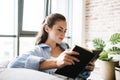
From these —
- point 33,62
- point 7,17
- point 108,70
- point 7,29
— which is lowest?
point 108,70

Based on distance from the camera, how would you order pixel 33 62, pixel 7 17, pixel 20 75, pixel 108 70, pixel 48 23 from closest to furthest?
pixel 20 75
pixel 33 62
pixel 48 23
pixel 108 70
pixel 7 17

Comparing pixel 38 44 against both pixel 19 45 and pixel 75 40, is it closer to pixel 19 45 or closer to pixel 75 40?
pixel 19 45

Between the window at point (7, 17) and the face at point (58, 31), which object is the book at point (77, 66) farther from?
the window at point (7, 17)

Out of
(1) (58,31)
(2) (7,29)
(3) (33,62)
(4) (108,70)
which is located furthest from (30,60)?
(2) (7,29)

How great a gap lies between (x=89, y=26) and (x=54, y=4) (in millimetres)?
953

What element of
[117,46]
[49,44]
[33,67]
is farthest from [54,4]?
[33,67]

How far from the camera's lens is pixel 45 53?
6.12 ft

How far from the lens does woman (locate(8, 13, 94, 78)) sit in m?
1.61

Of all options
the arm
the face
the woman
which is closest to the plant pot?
the woman

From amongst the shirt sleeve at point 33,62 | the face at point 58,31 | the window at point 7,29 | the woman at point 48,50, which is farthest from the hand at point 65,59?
the window at point 7,29

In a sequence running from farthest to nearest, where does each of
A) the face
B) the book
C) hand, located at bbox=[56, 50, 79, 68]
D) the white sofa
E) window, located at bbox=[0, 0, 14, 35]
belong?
window, located at bbox=[0, 0, 14, 35] → the face → the book → hand, located at bbox=[56, 50, 79, 68] → the white sofa

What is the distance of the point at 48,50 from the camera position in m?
1.90

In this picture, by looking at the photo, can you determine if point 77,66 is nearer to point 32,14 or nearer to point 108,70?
point 108,70

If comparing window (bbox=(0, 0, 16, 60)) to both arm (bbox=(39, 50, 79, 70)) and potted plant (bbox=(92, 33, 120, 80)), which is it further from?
arm (bbox=(39, 50, 79, 70))
